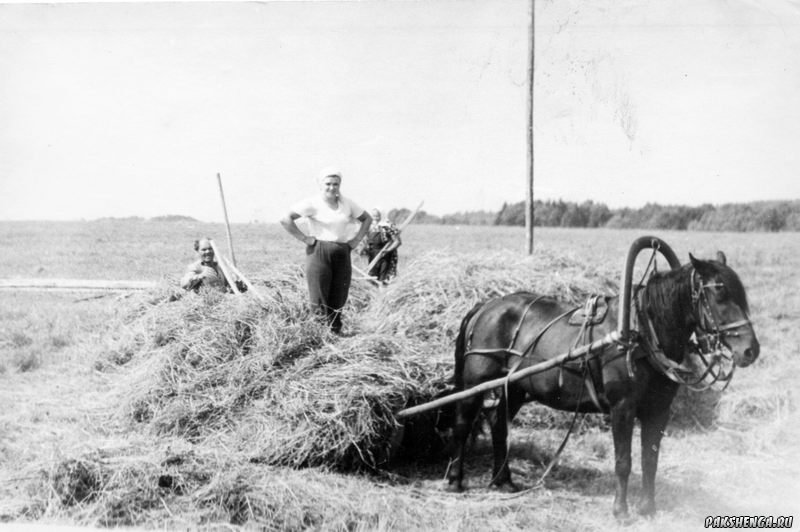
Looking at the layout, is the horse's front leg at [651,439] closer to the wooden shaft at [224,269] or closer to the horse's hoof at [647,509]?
the horse's hoof at [647,509]

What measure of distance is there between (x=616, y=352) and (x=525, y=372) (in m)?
0.67

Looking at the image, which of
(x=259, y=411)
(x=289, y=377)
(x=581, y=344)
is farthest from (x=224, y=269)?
(x=581, y=344)

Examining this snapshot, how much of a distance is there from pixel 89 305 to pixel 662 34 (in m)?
10.7

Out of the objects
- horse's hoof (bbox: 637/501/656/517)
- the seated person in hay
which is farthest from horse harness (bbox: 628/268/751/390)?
the seated person in hay

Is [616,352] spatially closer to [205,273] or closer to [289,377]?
[289,377]

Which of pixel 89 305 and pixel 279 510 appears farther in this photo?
pixel 89 305

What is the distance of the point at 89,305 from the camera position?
38.7 ft

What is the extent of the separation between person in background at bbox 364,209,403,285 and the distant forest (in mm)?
2773

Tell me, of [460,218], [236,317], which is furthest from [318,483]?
[460,218]

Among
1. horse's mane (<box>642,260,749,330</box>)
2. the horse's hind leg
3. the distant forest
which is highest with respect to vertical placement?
the distant forest

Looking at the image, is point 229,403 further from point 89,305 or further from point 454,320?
point 89,305

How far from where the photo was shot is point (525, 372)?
15.6 ft

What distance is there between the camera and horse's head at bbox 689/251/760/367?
4.02m

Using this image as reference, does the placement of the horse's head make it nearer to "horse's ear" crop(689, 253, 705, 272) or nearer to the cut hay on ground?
"horse's ear" crop(689, 253, 705, 272)
